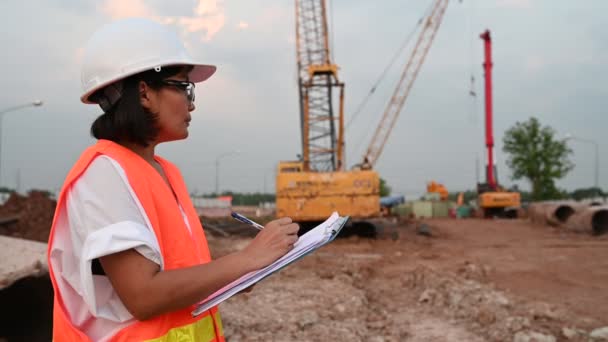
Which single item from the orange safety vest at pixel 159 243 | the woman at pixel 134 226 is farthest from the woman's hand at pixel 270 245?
the orange safety vest at pixel 159 243

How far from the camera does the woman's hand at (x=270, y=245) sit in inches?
53.3

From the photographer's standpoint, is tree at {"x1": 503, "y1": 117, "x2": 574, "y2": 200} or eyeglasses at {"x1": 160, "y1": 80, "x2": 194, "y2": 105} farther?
tree at {"x1": 503, "y1": 117, "x2": 574, "y2": 200}

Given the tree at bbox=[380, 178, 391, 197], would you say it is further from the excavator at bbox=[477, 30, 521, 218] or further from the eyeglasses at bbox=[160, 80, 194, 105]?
the eyeglasses at bbox=[160, 80, 194, 105]

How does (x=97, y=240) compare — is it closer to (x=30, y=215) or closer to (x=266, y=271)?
(x=266, y=271)

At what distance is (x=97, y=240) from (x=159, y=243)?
17 cm

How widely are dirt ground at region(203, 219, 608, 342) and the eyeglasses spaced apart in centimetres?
369

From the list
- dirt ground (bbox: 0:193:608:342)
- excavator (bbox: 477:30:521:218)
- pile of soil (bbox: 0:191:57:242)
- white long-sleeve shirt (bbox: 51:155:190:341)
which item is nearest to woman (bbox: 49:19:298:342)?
white long-sleeve shirt (bbox: 51:155:190:341)

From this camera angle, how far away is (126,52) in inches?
57.2

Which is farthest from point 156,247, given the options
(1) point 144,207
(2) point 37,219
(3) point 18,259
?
(2) point 37,219

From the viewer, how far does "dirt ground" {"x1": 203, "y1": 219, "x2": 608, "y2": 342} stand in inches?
210

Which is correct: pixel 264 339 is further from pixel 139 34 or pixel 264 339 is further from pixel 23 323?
pixel 139 34

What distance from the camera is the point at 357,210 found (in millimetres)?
16297

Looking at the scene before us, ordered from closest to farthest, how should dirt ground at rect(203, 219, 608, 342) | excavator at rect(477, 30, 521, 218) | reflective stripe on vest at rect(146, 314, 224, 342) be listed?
reflective stripe on vest at rect(146, 314, 224, 342) < dirt ground at rect(203, 219, 608, 342) < excavator at rect(477, 30, 521, 218)

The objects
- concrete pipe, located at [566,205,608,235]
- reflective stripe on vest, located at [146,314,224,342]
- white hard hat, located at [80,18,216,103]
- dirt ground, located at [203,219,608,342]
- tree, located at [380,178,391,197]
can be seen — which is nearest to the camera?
reflective stripe on vest, located at [146,314,224,342]
